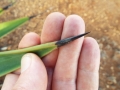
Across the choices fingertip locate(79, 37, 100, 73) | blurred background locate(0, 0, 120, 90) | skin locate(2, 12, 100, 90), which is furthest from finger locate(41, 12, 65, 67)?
blurred background locate(0, 0, 120, 90)

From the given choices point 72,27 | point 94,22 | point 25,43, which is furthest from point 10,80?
point 94,22

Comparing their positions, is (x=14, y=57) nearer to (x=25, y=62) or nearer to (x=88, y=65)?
(x=25, y=62)

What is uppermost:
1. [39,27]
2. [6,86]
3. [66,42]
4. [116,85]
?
[66,42]

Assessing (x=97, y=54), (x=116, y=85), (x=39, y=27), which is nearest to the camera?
(x=97, y=54)

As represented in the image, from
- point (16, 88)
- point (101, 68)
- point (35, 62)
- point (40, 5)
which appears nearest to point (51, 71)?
point (35, 62)

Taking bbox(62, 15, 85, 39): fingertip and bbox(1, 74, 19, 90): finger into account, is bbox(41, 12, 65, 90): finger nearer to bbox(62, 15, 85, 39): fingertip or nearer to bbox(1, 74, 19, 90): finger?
bbox(62, 15, 85, 39): fingertip

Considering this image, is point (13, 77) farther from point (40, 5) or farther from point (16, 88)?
point (40, 5)
